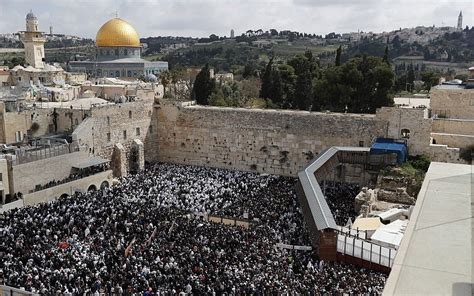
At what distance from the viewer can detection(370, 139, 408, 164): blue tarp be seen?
20.4m

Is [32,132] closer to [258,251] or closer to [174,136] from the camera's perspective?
[174,136]

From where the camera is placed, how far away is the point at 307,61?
108 ft

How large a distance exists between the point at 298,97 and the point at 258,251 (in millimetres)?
18738

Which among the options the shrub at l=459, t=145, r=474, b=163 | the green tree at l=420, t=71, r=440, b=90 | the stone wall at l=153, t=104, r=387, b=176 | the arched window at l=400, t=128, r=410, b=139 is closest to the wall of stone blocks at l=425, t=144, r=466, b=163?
the shrub at l=459, t=145, r=474, b=163

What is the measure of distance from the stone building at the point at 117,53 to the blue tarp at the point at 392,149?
25.4 m

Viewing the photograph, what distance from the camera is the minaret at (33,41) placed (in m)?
40.9

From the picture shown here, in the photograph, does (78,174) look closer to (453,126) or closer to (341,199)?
(341,199)

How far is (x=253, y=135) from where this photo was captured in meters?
24.7

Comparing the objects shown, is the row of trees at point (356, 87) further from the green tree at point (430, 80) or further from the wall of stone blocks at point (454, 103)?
the green tree at point (430, 80)

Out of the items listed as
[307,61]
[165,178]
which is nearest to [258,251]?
[165,178]

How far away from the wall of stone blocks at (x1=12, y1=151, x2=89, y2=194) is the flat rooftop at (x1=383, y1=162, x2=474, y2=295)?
16.7 m

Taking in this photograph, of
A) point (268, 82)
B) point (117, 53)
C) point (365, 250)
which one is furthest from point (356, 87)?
point (117, 53)

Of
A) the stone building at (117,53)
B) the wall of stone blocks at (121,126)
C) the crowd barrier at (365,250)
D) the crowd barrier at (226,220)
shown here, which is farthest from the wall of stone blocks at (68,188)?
the stone building at (117,53)

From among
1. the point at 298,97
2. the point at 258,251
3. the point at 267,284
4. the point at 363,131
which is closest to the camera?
the point at 267,284
